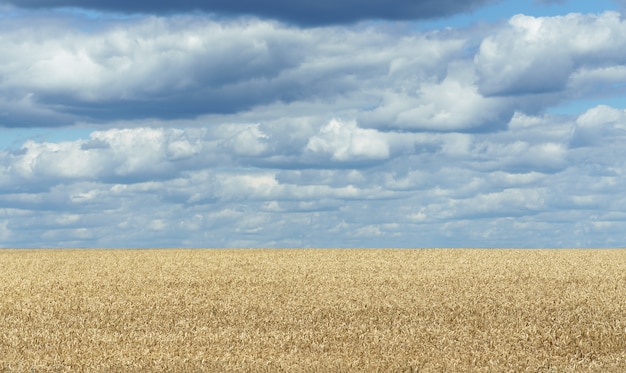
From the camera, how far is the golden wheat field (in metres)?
18.6

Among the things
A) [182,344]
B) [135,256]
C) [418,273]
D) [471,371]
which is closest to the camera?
[471,371]

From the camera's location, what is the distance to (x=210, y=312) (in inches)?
1026

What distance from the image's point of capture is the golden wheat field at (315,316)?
18.6 metres

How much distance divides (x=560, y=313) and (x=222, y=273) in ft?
54.3

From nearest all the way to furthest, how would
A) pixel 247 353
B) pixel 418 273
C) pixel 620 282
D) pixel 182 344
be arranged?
pixel 247 353 < pixel 182 344 < pixel 620 282 < pixel 418 273

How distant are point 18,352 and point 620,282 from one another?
79.1 ft

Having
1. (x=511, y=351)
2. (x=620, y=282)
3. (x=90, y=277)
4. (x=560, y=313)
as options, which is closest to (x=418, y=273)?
(x=620, y=282)

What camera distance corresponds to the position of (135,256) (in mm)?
48250

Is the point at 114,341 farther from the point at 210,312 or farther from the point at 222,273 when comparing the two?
the point at 222,273

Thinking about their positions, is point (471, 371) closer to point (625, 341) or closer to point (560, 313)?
point (625, 341)

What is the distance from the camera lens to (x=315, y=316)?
80.9 ft

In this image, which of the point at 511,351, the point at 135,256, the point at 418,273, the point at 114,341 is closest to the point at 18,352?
the point at 114,341

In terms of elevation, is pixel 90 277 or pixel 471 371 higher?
pixel 90 277

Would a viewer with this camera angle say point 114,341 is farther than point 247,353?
A: Yes
